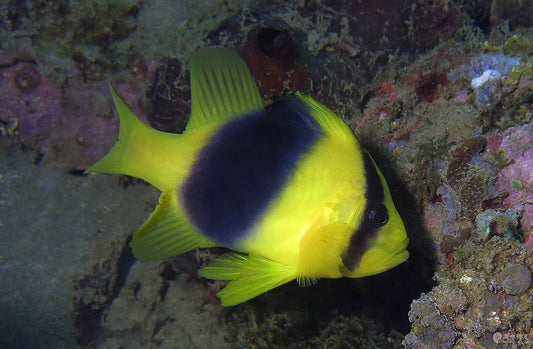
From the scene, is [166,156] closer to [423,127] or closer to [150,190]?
[423,127]

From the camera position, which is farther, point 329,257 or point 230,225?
point 230,225

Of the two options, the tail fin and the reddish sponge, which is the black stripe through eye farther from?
the reddish sponge

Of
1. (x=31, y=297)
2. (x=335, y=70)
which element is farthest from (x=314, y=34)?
(x=31, y=297)

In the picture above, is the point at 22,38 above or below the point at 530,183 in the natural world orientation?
below

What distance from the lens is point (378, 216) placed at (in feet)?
5.74

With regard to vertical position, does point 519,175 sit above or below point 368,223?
above

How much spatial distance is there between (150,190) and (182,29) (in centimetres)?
186

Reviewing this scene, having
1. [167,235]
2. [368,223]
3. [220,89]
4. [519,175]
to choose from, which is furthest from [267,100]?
[519,175]

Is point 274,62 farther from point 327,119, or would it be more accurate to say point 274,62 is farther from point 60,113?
point 60,113

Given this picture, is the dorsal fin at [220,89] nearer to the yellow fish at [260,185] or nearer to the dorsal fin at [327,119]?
the yellow fish at [260,185]

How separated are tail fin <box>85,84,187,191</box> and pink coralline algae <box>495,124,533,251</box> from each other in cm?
184

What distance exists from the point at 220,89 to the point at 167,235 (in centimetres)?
83

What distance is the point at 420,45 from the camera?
3811mm

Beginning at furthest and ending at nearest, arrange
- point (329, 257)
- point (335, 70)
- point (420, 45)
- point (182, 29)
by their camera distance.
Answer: point (182, 29)
point (420, 45)
point (335, 70)
point (329, 257)
